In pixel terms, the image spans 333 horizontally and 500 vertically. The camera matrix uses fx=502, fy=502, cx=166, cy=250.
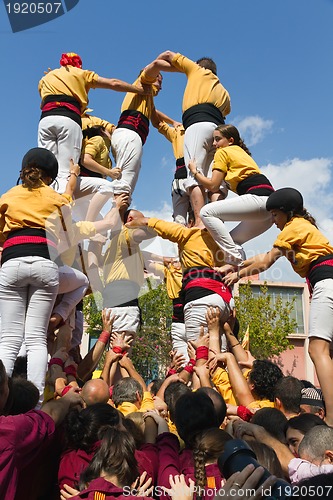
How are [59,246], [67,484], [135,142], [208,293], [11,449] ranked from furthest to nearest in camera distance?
[135,142] < [208,293] < [59,246] < [67,484] < [11,449]

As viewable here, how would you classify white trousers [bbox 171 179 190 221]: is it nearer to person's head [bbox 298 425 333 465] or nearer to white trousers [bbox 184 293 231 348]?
white trousers [bbox 184 293 231 348]

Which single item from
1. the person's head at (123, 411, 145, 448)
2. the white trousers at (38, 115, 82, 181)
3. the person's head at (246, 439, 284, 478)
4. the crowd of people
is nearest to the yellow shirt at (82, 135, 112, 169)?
the crowd of people

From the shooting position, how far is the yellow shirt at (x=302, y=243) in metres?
4.62

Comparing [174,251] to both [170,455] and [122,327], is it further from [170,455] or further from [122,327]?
[170,455]

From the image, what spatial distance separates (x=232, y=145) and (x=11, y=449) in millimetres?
4654

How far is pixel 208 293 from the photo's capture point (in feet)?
18.7

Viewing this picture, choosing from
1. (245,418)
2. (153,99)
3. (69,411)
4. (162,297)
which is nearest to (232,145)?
(153,99)

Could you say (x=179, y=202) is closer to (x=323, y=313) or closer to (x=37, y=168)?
(x=37, y=168)

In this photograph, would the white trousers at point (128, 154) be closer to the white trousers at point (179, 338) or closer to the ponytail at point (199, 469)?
the white trousers at point (179, 338)

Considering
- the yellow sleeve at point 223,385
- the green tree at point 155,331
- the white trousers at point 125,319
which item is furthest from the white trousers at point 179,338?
the green tree at point 155,331

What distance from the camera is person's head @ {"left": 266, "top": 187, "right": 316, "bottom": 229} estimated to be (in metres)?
4.84

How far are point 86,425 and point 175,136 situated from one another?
19.8 ft

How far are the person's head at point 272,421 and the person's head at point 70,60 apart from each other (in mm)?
5502

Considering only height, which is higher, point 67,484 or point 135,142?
point 135,142
